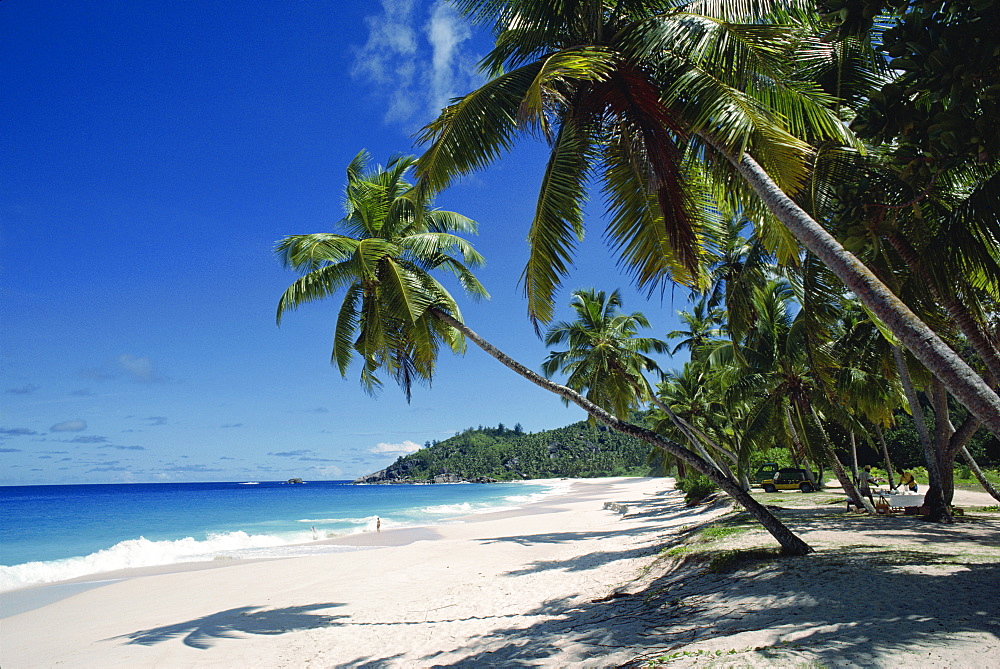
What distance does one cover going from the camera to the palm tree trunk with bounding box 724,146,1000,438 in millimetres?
3561

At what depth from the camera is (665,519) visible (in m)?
20.9

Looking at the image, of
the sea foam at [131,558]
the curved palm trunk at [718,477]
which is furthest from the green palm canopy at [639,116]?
the sea foam at [131,558]

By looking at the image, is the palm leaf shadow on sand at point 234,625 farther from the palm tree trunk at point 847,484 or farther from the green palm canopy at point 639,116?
the palm tree trunk at point 847,484

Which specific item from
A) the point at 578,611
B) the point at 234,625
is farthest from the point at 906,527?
the point at 234,625

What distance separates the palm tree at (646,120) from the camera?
4.97 meters

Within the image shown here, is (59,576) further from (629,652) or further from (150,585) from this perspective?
(629,652)

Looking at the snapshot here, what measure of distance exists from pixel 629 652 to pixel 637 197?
→ 4709 mm

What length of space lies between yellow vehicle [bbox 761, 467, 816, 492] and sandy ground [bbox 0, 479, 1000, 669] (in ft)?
42.6

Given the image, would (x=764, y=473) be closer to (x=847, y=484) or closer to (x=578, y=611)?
(x=847, y=484)

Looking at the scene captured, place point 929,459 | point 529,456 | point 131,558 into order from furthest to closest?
point 529,456, point 131,558, point 929,459

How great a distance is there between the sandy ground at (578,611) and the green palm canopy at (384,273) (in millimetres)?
4419

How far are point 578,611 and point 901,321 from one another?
5.55 m

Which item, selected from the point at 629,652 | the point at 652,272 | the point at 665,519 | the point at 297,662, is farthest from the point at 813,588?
the point at 665,519

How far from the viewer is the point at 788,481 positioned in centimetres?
2636
